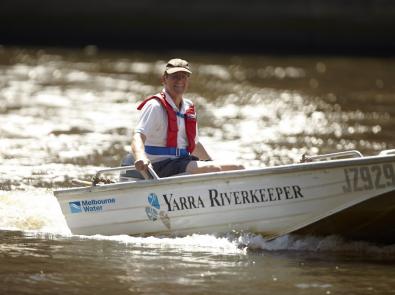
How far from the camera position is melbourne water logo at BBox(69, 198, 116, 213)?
9781 mm

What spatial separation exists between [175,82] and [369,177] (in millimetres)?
1849

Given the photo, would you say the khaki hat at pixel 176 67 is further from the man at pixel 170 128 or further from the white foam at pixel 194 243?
the white foam at pixel 194 243

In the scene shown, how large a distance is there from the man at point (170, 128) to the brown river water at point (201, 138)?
0.60 metres

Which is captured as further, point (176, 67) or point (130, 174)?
point (130, 174)

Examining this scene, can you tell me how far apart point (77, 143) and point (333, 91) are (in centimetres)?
828

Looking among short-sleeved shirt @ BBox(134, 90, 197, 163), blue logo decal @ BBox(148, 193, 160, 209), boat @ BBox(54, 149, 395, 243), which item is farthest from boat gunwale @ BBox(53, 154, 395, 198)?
short-sleeved shirt @ BBox(134, 90, 197, 163)

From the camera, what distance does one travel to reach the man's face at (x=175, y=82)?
31.8 feet

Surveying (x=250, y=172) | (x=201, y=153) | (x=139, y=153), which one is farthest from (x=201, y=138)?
(x=250, y=172)

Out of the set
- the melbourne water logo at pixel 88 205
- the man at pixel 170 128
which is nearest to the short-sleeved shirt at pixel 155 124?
the man at pixel 170 128

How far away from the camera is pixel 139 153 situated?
9.43 meters

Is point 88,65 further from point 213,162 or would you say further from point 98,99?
point 213,162

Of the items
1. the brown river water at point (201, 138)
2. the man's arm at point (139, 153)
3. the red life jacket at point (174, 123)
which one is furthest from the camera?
the red life jacket at point (174, 123)

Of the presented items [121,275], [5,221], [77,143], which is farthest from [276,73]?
[121,275]

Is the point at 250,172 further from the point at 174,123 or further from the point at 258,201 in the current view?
the point at 174,123
